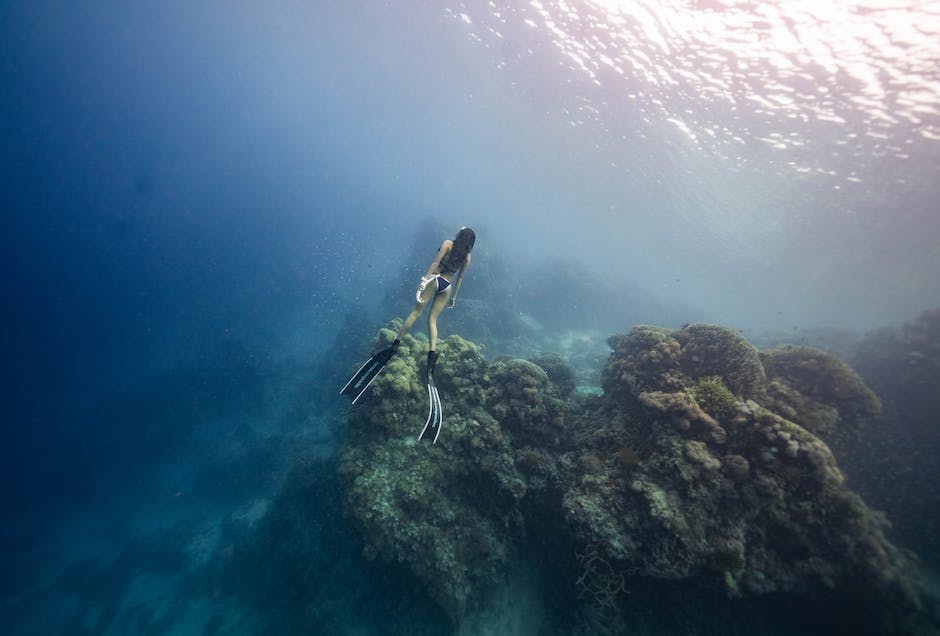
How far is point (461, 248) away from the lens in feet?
22.4

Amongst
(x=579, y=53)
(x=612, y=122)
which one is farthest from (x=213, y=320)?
(x=612, y=122)

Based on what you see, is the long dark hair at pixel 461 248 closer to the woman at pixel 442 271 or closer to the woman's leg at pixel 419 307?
the woman at pixel 442 271

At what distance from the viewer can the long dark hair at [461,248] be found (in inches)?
267

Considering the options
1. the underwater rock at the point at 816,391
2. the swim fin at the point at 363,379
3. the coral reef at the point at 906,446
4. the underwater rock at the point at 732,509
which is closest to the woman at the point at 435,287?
the swim fin at the point at 363,379

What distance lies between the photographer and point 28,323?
5041 centimetres

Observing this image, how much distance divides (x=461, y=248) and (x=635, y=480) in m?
6.05

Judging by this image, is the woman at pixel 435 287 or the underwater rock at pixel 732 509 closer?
the underwater rock at pixel 732 509

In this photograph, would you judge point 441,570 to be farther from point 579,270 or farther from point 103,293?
point 103,293

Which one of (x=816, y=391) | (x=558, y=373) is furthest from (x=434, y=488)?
(x=816, y=391)

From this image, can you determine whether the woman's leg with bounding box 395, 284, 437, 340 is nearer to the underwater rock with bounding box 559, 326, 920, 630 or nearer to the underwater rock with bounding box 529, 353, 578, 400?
the underwater rock with bounding box 559, 326, 920, 630

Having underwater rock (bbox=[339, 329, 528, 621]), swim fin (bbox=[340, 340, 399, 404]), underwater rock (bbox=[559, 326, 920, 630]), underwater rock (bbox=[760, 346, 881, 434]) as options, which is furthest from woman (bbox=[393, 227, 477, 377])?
underwater rock (bbox=[760, 346, 881, 434])

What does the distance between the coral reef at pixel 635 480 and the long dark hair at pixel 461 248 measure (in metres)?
4.07

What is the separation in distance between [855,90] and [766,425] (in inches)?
750

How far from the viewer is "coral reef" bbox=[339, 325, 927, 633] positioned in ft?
19.0
